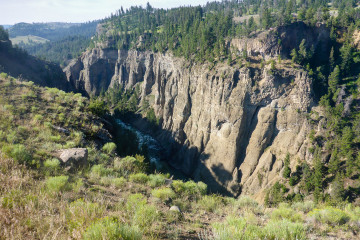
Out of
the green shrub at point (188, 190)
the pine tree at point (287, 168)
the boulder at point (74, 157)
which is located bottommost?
the pine tree at point (287, 168)

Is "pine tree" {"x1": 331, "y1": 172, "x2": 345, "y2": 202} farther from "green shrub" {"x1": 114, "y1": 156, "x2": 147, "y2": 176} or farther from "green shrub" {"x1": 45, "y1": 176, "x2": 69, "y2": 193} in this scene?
"green shrub" {"x1": 45, "y1": 176, "x2": 69, "y2": 193}

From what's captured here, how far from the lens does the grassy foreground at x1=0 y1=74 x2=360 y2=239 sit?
3.61 metres

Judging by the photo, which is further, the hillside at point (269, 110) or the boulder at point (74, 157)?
the hillside at point (269, 110)

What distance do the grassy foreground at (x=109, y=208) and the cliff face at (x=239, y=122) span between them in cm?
3761

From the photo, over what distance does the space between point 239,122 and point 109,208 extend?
1748 inches

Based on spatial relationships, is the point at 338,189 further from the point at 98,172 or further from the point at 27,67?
the point at 27,67

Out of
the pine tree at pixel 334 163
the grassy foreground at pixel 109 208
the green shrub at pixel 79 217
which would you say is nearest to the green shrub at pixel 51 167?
the grassy foreground at pixel 109 208

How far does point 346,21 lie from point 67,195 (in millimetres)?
80010

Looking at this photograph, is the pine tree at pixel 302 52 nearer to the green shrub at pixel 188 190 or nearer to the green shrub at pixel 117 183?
the green shrub at pixel 188 190

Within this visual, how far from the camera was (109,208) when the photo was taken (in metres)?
5.45

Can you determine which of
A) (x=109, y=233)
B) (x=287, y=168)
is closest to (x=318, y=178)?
(x=287, y=168)

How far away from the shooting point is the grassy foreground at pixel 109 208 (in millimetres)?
3607

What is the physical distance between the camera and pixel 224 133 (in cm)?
4909

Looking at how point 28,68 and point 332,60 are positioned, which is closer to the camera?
point 332,60
